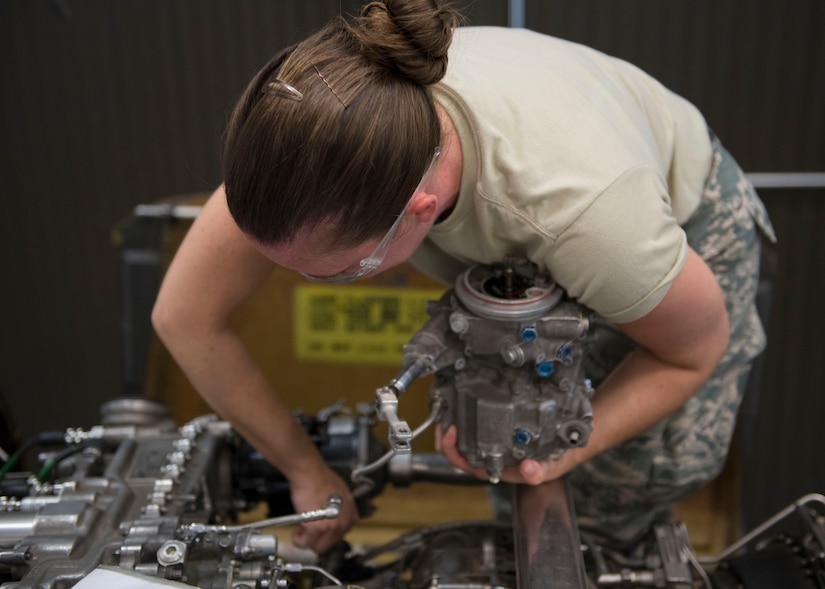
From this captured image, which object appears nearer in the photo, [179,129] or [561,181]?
[561,181]

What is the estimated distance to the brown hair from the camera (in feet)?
2.73

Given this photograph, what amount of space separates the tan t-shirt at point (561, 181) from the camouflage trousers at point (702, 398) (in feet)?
0.97

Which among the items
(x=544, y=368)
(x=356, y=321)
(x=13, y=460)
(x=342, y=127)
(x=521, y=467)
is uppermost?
(x=342, y=127)

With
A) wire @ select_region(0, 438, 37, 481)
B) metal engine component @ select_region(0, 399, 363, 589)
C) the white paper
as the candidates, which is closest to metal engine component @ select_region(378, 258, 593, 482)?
metal engine component @ select_region(0, 399, 363, 589)

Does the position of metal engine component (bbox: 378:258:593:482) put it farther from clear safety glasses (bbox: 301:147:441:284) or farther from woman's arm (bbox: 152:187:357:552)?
woman's arm (bbox: 152:187:357:552)

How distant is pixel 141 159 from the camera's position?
8.22 ft

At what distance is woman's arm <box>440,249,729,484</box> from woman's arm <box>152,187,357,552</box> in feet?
0.94

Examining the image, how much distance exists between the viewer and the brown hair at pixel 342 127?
0.83 m

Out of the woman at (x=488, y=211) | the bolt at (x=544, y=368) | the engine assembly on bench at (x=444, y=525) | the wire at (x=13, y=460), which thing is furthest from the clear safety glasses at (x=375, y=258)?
the wire at (x=13, y=460)

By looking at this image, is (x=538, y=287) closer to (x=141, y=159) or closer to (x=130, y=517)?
(x=130, y=517)

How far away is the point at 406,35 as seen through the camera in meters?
0.86

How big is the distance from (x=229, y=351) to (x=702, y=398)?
30.9 inches

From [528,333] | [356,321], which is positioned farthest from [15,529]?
[356,321]

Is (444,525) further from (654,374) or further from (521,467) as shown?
(654,374)
